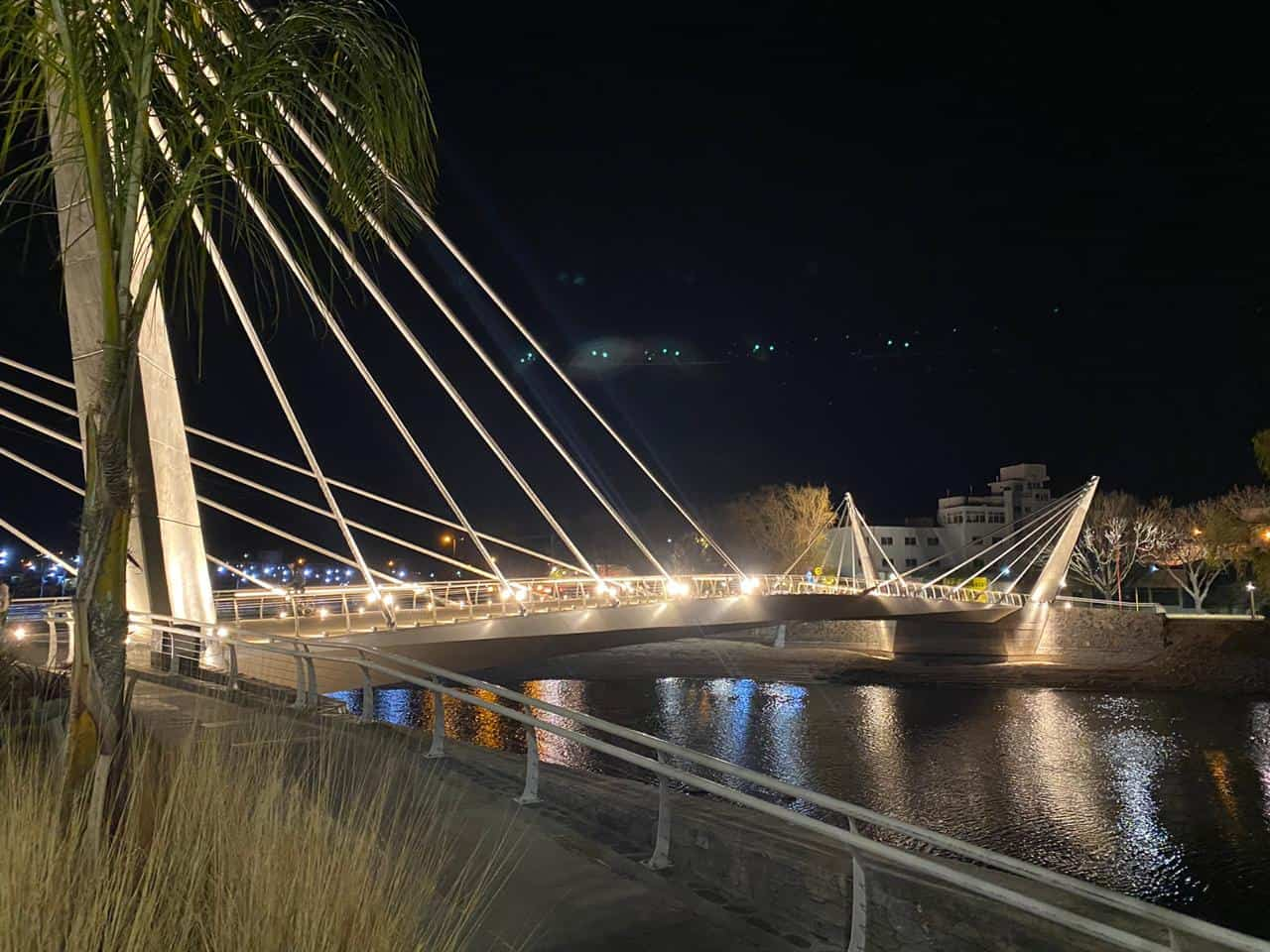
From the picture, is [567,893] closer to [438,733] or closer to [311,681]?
[438,733]

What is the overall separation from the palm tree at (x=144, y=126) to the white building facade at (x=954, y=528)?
6949 cm

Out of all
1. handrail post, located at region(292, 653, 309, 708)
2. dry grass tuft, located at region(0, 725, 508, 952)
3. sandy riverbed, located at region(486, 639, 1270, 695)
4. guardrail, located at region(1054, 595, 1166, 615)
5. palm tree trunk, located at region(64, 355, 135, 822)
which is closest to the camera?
dry grass tuft, located at region(0, 725, 508, 952)

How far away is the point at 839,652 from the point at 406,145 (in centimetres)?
4554

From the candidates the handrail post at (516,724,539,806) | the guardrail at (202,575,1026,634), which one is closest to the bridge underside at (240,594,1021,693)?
the guardrail at (202,575,1026,634)

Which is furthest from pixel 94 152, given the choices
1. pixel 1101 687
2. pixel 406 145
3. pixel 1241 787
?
pixel 1101 687

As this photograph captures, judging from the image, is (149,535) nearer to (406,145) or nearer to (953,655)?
(406,145)

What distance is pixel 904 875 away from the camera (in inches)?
193

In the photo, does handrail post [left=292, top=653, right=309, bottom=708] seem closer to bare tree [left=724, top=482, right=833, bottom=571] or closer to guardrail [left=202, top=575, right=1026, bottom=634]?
guardrail [left=202, top=575, right=1026, bottom=634]

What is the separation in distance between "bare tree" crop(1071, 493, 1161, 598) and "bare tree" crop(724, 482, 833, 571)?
1574 cm

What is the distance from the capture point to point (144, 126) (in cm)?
379

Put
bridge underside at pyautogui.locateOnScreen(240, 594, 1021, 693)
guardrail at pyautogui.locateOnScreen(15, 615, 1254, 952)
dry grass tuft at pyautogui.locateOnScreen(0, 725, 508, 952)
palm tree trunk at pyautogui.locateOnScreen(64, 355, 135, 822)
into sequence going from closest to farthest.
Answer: dry grass tuft at pyautogui.locateOnScreen(0, 725, 508, 952) < guardrail at pyautogui.locateOnScreen(15, 615, 1254, 952) < palm tree trunk at pyautogui.locateOnScreen(64, 355, 135, 822) < bridge underside at pyautogui.locateOnScreen(240, 594, 1021, 693)

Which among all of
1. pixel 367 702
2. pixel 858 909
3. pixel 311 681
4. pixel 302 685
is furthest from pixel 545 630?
pixel 858 909

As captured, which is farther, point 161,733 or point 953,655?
point 953,655

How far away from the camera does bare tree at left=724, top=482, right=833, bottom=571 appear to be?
59.7 metres
